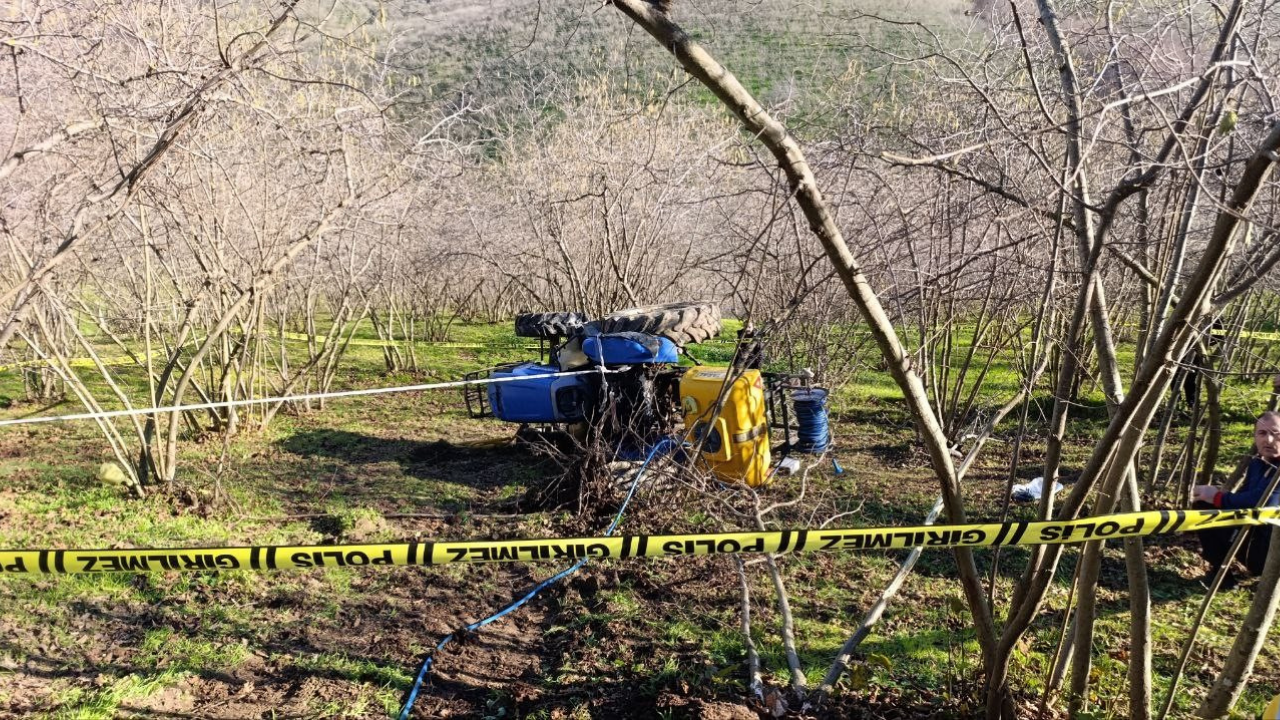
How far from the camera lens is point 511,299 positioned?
28453 mm

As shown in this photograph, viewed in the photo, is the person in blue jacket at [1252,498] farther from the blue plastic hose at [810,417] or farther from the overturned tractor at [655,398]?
the blue plastic hose at [810,417]

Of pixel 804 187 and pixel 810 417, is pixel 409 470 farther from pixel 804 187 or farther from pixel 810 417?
pixel 804 187

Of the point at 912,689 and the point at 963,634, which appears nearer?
the point at 912,689

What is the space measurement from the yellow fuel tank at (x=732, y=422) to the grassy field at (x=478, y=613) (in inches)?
16.8

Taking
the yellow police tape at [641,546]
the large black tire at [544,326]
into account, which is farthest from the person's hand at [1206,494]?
the large black tire at [544,326]

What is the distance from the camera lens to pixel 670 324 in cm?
764

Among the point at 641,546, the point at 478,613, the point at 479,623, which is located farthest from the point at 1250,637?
the point at 478,613

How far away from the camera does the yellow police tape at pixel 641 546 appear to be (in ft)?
8.55

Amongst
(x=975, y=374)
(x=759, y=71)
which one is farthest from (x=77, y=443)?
(x=759, y=71)

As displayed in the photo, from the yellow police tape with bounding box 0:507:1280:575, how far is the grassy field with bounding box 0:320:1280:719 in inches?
35.9

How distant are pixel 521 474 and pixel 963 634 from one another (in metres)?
4.59

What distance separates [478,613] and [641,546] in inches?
102

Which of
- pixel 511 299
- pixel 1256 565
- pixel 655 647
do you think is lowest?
pixel 655 647

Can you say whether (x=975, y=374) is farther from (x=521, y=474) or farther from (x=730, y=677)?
(x=730, y=677)
